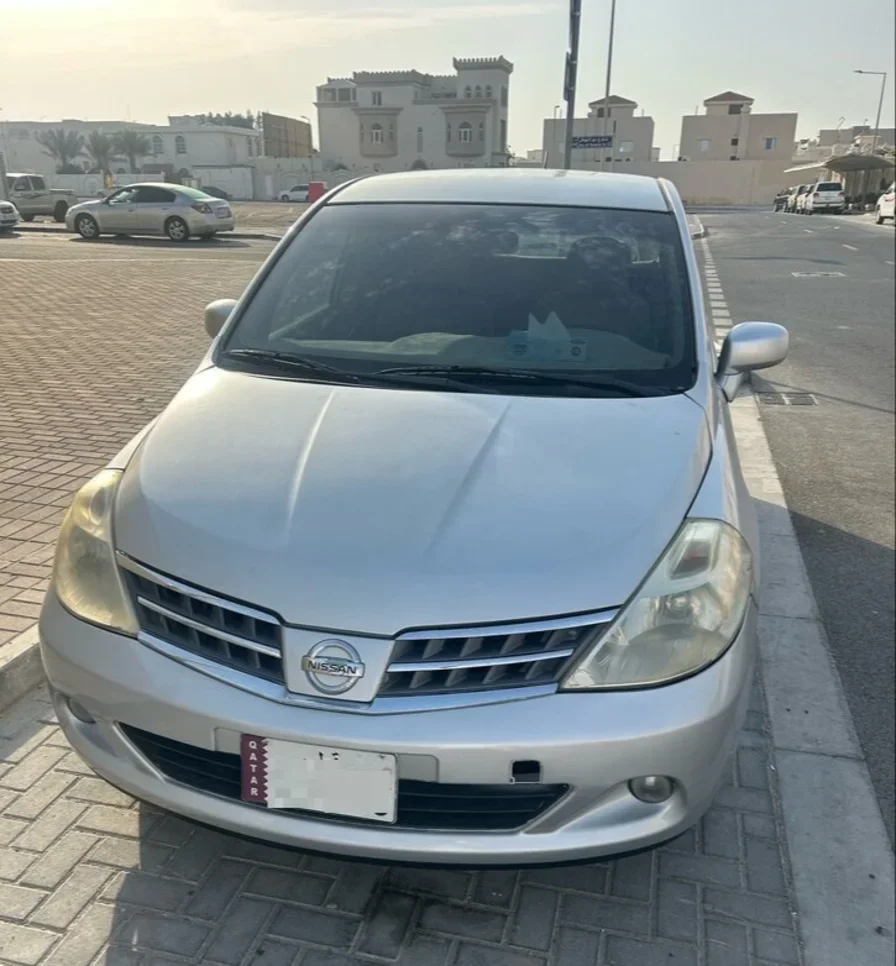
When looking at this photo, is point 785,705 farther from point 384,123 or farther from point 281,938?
point 384,123

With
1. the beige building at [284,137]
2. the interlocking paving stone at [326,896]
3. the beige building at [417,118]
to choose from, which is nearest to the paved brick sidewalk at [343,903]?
the interlocking paving stone at [326,896]

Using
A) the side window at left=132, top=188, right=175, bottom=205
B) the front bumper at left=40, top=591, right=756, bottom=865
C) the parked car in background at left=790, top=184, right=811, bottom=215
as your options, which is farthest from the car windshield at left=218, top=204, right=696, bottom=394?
the parked car in background at left=790, top=184, right=811, bottom=215

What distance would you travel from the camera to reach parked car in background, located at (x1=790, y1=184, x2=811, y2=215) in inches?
1799

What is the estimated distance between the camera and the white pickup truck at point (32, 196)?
2939 centimetres

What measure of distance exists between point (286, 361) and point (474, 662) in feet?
4.84

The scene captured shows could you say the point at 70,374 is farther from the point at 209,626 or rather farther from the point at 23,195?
the point at 23,195

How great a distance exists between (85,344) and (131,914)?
779cm


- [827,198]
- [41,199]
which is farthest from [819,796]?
[827,198]

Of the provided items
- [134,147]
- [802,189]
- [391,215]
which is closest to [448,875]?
[391,215]

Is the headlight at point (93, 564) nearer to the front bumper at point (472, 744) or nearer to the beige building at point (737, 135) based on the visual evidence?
the front bumper at point (472, 744)

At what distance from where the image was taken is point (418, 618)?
1826 millimetres

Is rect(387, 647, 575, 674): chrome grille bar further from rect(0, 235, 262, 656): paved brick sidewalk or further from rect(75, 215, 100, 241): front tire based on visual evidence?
rect(75, 215, 100, 241): front tire

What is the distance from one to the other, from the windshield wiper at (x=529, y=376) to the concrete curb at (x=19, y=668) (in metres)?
1.59

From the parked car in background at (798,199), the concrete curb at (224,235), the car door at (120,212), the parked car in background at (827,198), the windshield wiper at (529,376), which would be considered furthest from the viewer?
the parked car in background at (798,199)
